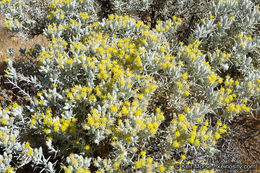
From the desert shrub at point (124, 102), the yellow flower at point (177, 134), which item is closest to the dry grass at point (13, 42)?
the desert shrub at point (124, 102)

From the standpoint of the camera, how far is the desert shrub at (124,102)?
2.12m

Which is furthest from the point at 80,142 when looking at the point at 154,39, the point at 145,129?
the point at 154,39

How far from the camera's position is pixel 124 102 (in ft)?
7.93

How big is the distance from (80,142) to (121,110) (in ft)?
A: 2.19

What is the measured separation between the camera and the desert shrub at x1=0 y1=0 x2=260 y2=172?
212 centimetres

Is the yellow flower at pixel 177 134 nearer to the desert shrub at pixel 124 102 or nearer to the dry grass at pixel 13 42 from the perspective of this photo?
the desert shrub at pixel 124 102

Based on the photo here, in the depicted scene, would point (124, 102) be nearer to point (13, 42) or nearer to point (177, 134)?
point (177, 134)

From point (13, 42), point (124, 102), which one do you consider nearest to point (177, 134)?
point (124, 102)

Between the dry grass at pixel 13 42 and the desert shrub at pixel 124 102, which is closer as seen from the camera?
the desert shrub at pixel 124 102

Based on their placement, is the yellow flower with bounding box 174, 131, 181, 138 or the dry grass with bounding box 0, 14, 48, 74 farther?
the dry grass with bounding box 0, 14, 48, 74

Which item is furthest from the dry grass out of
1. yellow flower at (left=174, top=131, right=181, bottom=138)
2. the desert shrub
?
yellow flower at (left=174, top=131, right=181, bottom=138)

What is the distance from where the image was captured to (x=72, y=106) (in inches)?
92.5

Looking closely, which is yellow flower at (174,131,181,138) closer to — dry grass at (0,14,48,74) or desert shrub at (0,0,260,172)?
desert shrub at (0,0,260,172)

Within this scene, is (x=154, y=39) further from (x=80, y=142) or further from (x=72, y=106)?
(x=80, y=142)
